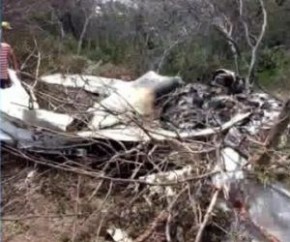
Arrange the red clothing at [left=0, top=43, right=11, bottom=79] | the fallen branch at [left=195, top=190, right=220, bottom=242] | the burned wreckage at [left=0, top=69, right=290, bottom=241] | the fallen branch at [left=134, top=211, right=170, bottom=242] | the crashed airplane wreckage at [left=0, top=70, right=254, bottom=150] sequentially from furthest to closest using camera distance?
the red clothing at [left=0, top=43, right=11, bottom=79], the crashed airplane wreckage at [left=0, top=70, right=254, bottom=150], the burned wreckage at [left=0, top=69, right=290, bottom=241], the fallen branch at [left=134, top=211, right=170, bottom=242], the fallen branch at [left=195, top=190, right=220, bottom=242]

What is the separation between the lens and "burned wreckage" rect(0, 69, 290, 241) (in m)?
3.58

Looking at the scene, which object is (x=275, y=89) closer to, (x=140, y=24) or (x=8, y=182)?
(x=140, y=24)

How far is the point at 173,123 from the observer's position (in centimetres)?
433

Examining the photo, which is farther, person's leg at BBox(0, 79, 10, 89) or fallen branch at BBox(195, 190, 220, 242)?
person's leg at BBox(0, 79, 10, 89)

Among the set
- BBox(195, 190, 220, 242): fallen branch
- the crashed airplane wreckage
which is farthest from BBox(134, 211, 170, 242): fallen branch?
the crashed airplane wreckage

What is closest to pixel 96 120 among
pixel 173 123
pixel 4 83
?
pixel 173 123

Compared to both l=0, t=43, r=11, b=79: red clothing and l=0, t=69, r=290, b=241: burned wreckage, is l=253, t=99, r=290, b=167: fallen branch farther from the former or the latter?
l=0, t=43, r=11, b=79: red clothing

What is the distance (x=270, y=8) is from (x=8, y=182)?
7328mm

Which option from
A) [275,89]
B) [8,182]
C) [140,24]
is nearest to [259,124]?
[8,182]

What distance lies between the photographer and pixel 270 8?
10.6 metres

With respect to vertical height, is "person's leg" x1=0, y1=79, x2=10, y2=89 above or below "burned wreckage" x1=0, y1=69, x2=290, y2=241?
above

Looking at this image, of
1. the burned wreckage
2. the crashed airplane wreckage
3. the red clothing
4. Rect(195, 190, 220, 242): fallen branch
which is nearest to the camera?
Rect(195, 190, 220, 242): fallen branch

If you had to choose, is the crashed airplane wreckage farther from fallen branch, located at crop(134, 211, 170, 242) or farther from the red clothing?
fallen branch, located at crop(134, 211, 170, 242)

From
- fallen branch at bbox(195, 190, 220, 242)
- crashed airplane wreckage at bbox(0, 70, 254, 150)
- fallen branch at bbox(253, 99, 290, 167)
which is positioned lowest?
fallen branch at bbox(195, 190, 220, 242)
